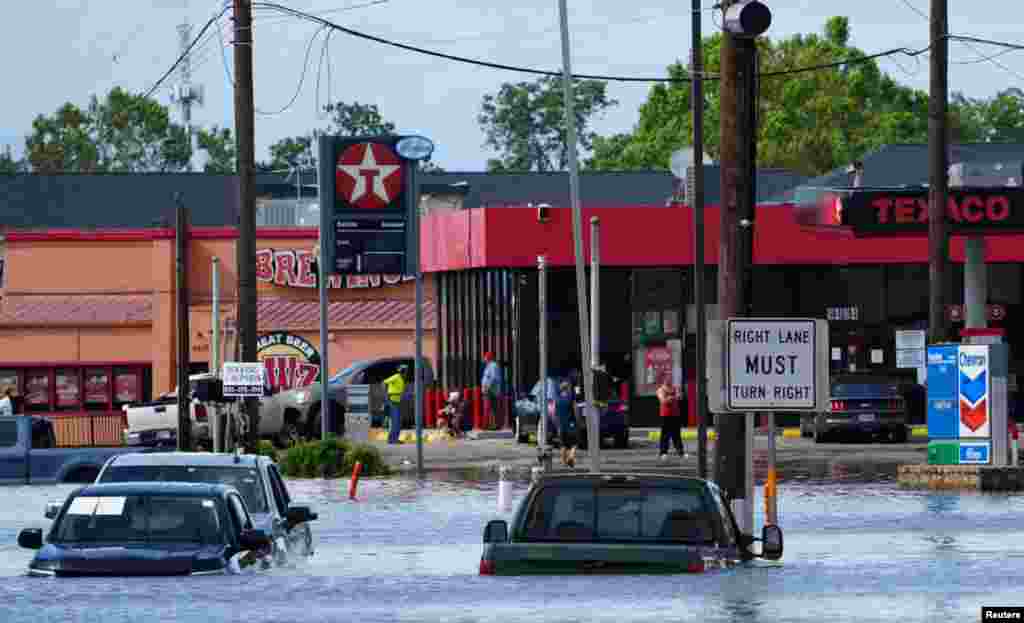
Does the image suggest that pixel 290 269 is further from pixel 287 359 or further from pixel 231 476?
pixel 231 476

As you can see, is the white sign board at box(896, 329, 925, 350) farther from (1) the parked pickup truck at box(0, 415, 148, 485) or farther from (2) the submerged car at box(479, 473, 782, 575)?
(2) the submerged car at box(479, 473, 782, 575)

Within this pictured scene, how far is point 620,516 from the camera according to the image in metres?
17.3

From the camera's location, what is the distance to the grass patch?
4225 cm

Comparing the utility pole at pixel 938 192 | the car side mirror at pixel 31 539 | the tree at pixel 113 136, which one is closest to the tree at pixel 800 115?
the tree at pixel 113 136

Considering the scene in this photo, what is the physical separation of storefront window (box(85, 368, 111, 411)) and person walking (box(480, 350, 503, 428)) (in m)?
13.5

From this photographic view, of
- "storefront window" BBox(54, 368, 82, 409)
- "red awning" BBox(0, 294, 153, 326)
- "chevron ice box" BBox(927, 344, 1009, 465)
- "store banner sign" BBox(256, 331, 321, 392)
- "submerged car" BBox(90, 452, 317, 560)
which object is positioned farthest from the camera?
"red awning" BBox(0, 294, 153, 326)

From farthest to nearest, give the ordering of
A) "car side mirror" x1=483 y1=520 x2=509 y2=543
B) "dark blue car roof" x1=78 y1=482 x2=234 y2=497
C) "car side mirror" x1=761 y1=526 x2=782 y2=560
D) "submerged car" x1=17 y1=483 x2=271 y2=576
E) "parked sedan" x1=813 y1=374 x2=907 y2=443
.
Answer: "parked sedan" x1=813 y1=374 x2=907 y2=443, "dark blue car roof" x1=78 y1=482 x2=234 y2=497, "submerged car" x1=17 y1=483 x2=271 y2=576, "car side mirror" x1=761 y1=526 x2=782 y2=560, "car side mirror" x1=483 y1=520 x2=509 y2=543

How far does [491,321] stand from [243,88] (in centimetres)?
2175

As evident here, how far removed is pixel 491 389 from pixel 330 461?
1371 cm

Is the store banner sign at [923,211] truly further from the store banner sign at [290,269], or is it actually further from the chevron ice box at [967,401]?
the store banner sign at [290,269]

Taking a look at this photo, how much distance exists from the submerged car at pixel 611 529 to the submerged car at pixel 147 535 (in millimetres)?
2807

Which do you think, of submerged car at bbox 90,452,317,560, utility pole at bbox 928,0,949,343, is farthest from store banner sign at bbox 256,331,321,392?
submerged car at bbox 90,452,317,560

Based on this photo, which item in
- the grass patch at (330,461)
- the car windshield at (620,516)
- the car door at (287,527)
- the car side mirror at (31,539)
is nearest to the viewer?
the car windshield at (620,516)

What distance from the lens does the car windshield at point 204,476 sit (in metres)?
22.3
